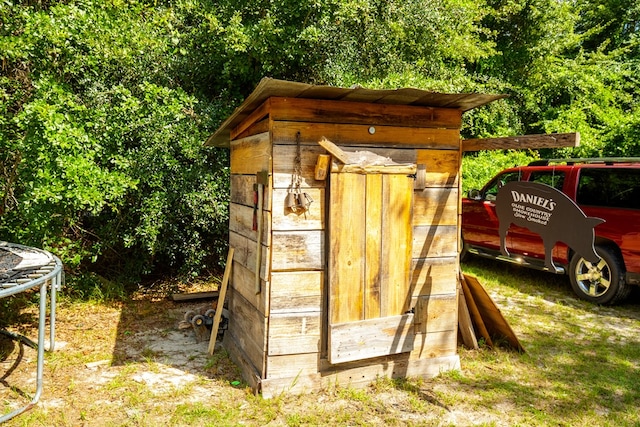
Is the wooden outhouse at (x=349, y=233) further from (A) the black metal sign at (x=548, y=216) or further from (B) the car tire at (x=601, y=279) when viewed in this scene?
(B) the car tire at (x=601, y=279)

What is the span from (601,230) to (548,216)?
3.20 meters

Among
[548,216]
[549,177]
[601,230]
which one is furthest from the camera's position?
[549,177]

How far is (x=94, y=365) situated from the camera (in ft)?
15.8

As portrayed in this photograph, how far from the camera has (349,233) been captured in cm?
407

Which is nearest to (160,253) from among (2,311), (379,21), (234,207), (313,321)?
(2,311)

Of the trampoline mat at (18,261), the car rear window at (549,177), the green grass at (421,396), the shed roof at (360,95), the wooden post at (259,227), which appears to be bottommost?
the green grass at (421,396)

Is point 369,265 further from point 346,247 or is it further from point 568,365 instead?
point 568,365

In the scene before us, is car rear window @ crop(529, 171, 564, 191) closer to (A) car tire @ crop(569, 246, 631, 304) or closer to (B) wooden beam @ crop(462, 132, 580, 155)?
(A) car tire @ crop(569, 246, 631, 304)

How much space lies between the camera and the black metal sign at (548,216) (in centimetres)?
416

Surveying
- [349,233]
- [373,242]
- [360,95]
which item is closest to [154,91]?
[360,95]

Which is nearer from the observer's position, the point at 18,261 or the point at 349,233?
the point at 349,233

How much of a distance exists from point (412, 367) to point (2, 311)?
5146 millimetres

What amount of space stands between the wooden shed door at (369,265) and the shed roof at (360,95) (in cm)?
66

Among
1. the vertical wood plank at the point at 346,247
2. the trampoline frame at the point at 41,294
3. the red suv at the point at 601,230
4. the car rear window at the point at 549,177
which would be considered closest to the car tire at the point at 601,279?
the red suv at the point at 601,230
